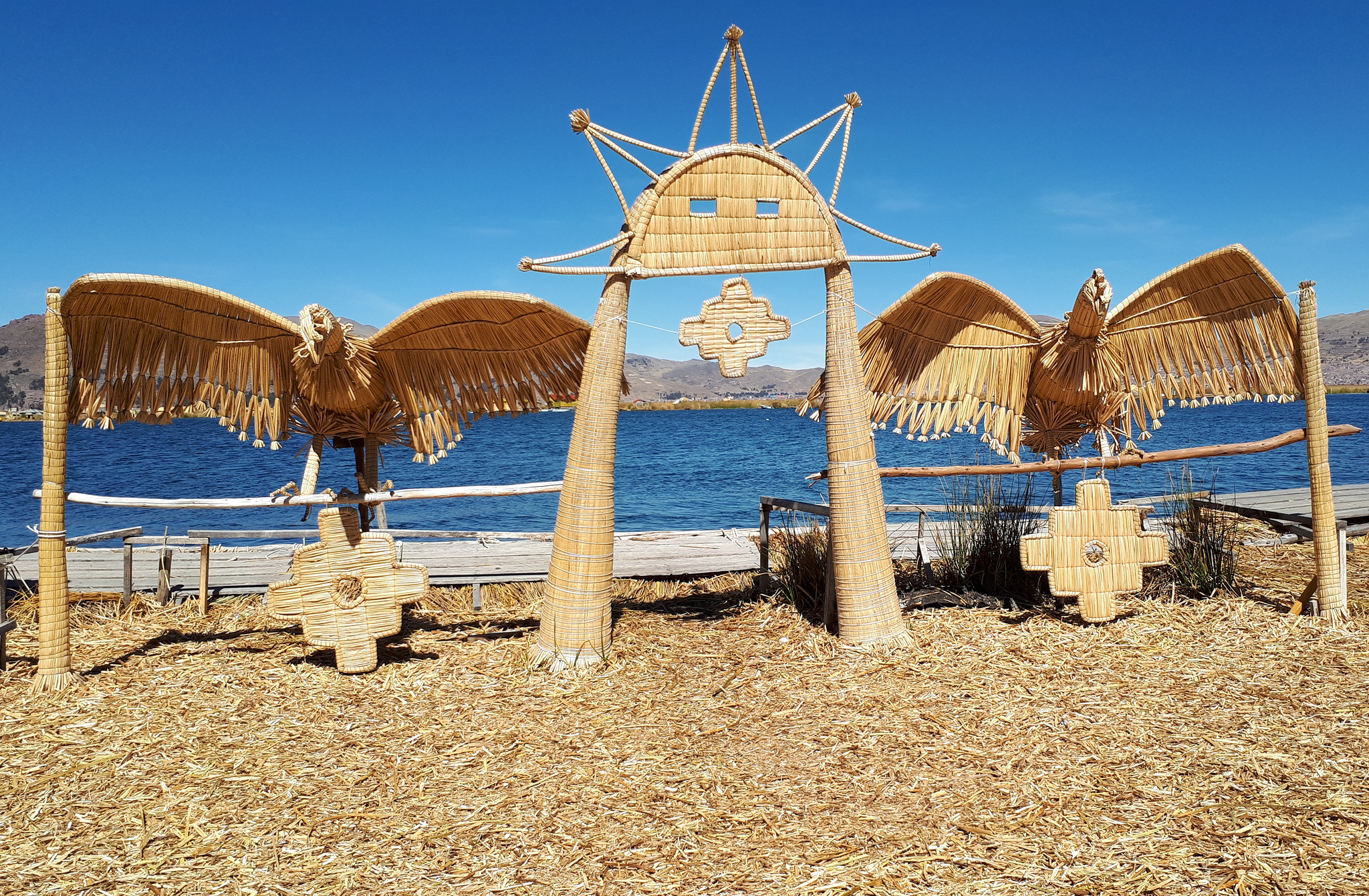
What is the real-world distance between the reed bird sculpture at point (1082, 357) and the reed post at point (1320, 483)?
0.34ft

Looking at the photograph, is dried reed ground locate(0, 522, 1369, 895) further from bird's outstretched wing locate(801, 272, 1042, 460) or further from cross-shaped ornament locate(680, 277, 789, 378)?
cross-shaped ornament locate(680, 277, 789, 378)

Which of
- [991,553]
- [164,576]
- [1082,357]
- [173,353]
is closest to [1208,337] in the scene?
[1082,357]

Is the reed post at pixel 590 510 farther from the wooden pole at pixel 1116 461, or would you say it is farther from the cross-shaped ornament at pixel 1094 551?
the cross-shaped ornament at pixel 1094 551

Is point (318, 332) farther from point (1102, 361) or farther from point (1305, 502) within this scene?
point (1305, 502)

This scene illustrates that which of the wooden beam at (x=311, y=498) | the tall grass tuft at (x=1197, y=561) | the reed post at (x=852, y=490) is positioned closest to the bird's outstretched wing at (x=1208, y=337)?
the tall grass tuft at (x=1197, y=561)

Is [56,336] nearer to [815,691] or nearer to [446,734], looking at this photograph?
[446,734]

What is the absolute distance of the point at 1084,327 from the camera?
6102 millimetres

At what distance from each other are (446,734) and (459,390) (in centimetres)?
243

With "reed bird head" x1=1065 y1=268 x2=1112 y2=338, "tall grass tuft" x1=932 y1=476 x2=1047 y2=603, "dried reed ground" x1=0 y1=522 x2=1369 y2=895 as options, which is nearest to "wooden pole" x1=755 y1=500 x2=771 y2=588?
"dried reed ground" x1=0 y1=522 x2=1369 y2=895

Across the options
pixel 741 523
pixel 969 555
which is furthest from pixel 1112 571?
pixel 741 523

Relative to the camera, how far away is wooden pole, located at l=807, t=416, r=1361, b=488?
5.91m

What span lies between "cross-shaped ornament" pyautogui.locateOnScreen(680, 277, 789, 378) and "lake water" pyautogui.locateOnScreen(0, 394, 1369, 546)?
10.8ft

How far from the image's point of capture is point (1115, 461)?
6.14 meters

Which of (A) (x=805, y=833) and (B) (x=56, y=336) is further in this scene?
(B) (x=56, y=336)
